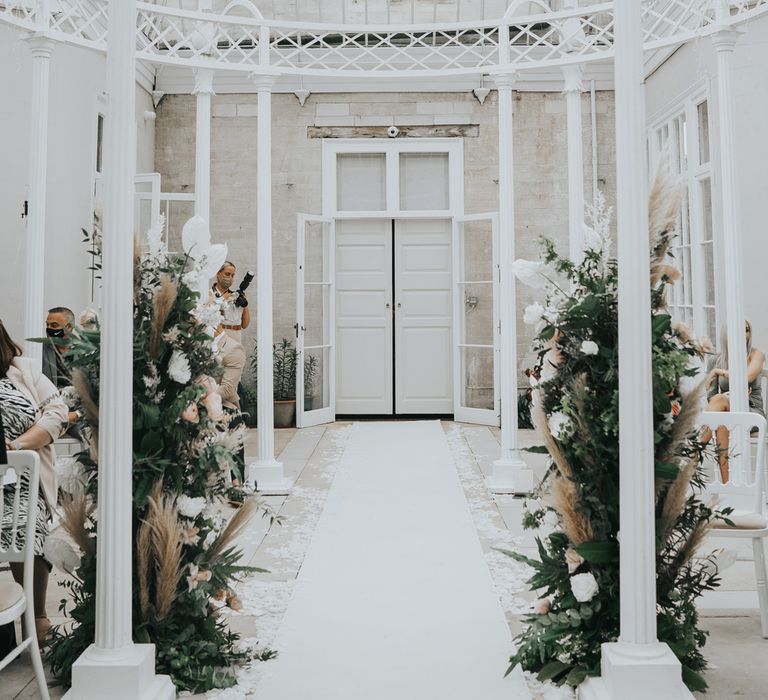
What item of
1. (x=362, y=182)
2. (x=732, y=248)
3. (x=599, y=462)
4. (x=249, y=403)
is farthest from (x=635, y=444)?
(x=362, y=182)

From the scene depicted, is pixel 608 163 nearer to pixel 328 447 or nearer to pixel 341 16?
pixel 341 16

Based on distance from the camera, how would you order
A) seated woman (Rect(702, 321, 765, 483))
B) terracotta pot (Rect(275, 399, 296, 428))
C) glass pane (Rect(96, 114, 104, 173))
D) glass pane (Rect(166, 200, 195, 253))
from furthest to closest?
1. glass pane (Rect(166, 200, 195, 253))
2. terracotta pot (Rect(275, 399, 296, 428))
3. glass pane (Rect(96, 114, 104, 173))
4. seated woman (Rect(702, 321, 765, 483))

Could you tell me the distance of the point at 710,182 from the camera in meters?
7.62

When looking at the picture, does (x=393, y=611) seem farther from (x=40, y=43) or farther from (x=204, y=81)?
(x=204, y=81)

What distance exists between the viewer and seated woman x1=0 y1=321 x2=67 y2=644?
9.92 feet

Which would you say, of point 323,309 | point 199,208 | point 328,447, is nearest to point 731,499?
point 199,208

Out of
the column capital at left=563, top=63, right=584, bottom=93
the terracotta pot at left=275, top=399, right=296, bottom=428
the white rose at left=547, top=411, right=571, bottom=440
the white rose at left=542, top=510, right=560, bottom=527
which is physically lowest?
the white rose at left=542, top=510, right=560, bottom=527

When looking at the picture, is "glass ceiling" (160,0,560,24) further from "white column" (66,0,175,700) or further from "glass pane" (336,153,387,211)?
"white column" (66,0,175,700)

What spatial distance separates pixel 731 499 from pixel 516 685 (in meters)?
1.40

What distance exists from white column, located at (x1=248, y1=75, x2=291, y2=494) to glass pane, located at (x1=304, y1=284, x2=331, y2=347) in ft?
11.0

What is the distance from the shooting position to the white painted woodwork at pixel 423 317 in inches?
380

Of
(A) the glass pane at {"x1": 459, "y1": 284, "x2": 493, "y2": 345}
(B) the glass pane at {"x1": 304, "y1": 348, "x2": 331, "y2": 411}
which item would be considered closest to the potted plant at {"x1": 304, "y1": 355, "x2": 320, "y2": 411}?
(B) the glass pane at {"x1": 304, "y1": 348, "x2": 331, "y2": 411}

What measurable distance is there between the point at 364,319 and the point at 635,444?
7392 mm

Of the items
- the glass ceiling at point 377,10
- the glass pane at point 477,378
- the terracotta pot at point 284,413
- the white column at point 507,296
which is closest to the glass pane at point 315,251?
the terracotta pot at point 284,413
